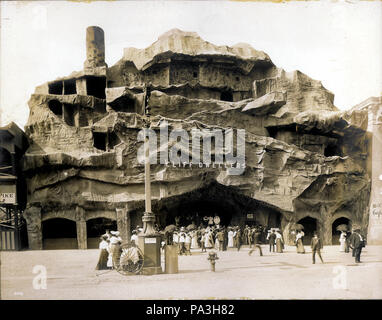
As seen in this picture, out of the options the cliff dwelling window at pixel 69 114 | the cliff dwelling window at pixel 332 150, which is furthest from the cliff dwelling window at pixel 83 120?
the cliff dwelling window at pixel 332 150

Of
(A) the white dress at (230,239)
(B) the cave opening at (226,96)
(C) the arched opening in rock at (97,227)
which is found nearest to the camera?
(A) the white dress at (230,239)

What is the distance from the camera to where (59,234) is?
2280 centimetres

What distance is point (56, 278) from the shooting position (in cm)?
1252

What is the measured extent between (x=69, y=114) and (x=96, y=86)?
3.43 m

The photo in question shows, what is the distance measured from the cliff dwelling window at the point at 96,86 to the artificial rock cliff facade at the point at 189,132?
8 centimetres

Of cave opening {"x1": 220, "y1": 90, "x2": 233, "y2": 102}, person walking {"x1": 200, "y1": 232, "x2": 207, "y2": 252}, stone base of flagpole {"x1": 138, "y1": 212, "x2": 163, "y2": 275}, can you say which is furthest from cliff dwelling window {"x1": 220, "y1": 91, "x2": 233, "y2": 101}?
stone base of flagpole {"x1": 138, "y1": 212, "x2": 163, "y2": 275}

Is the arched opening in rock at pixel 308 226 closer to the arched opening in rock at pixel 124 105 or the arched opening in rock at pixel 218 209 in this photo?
the arched opening in rock at pixel 218 209

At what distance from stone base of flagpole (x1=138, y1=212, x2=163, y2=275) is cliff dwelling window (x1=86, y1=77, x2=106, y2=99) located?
16.2 meters

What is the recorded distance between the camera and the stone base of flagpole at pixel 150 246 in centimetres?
1228

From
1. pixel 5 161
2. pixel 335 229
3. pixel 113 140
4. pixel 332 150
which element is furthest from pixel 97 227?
pixel 332 150

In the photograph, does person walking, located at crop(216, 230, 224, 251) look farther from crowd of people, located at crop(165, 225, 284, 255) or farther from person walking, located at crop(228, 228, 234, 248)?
person walking, located at crop(228, 228, 234, 248)
